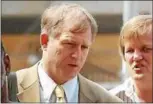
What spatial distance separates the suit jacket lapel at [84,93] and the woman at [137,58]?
74mm

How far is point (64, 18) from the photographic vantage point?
1111 mm

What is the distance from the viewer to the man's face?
43.8 inches

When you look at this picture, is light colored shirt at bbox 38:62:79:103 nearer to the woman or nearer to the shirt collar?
the shirt collar

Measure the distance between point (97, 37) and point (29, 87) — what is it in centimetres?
27

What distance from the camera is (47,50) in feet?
3.71

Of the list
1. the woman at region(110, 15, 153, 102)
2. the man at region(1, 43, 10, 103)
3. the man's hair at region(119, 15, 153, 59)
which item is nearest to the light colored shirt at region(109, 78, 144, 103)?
the woman at region(110, 15, 153, 102)

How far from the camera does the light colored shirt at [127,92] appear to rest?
115 cm

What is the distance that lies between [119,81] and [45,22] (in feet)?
1.01

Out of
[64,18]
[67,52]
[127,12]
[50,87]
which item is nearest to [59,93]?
[50,87]

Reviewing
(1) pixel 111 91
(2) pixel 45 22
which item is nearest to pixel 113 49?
(1) pixel 111 91

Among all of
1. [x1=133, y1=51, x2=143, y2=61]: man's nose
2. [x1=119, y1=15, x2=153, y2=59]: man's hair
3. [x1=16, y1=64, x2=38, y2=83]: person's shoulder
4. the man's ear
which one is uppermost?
[x1=119, y1=15, x2=153, y2=59]: man's hair

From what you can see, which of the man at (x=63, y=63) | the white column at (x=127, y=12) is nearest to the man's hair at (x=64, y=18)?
the man at (x=63, y=63)

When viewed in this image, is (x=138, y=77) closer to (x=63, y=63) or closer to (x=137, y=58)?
(x=137, y=58)

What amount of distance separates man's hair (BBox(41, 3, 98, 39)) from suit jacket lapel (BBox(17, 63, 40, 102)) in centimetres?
14
